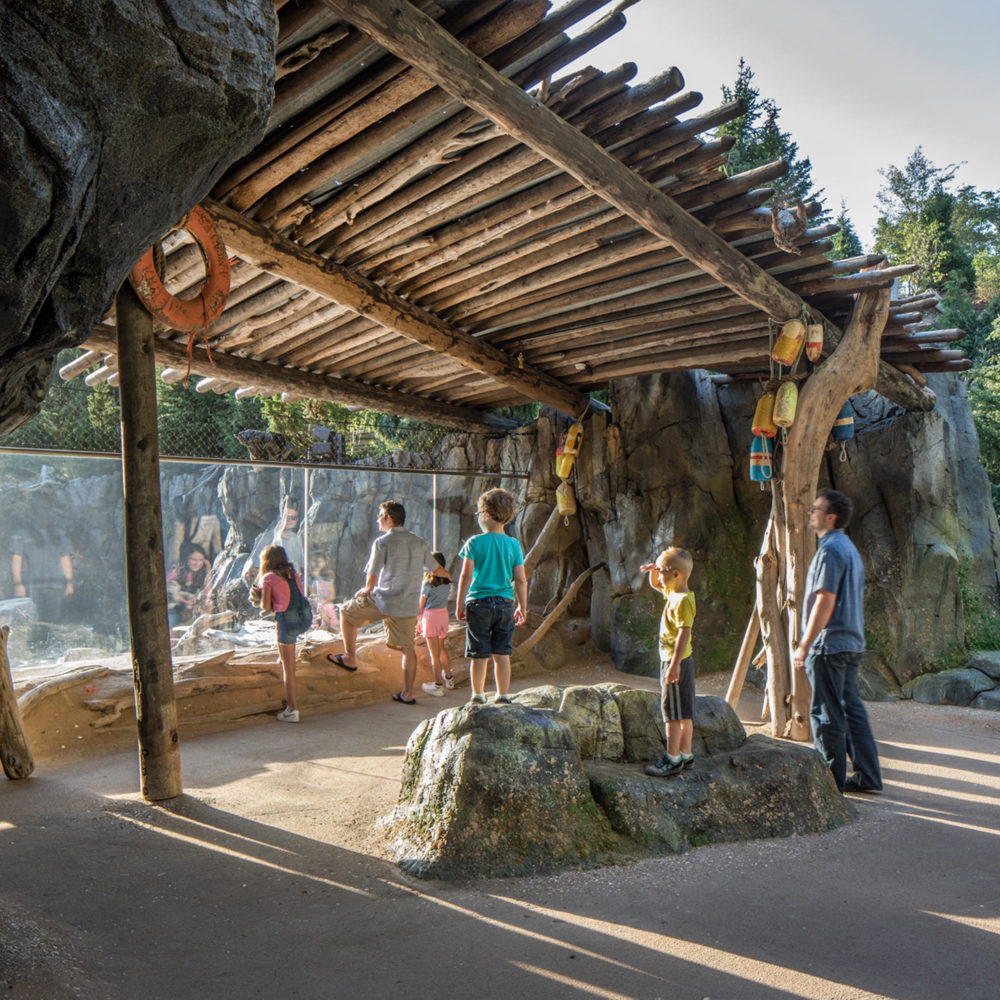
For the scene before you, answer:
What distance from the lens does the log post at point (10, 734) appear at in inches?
189

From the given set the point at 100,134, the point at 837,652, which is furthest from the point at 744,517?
the point at 100,134

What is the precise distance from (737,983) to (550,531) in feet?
25.6

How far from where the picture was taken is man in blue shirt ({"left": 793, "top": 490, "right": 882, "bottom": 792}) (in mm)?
4559

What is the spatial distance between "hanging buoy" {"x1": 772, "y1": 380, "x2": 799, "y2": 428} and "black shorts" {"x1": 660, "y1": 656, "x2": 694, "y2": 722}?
121 inches

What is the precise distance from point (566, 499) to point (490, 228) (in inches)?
187

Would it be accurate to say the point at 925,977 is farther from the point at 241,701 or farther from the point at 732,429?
the point at 732,429

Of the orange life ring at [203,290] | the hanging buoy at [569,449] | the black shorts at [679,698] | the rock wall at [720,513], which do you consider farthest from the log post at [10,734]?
the hanging buoy at [569,449]

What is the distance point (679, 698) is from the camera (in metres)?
4.07

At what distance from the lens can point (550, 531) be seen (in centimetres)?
1021

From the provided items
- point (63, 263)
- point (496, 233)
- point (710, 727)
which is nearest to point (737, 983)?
point (710, 727)

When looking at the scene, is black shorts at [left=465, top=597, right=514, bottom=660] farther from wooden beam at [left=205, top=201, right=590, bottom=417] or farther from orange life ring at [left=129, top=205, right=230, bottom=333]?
wooden beam at [left=205, top=201, right=590, bottom=417]

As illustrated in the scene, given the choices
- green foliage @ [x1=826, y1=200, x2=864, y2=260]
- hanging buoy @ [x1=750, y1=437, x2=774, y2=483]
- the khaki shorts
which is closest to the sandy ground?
the khaki shorts

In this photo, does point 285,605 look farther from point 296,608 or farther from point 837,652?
point 837,652

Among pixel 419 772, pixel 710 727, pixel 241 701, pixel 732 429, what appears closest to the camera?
pixel 419 772
